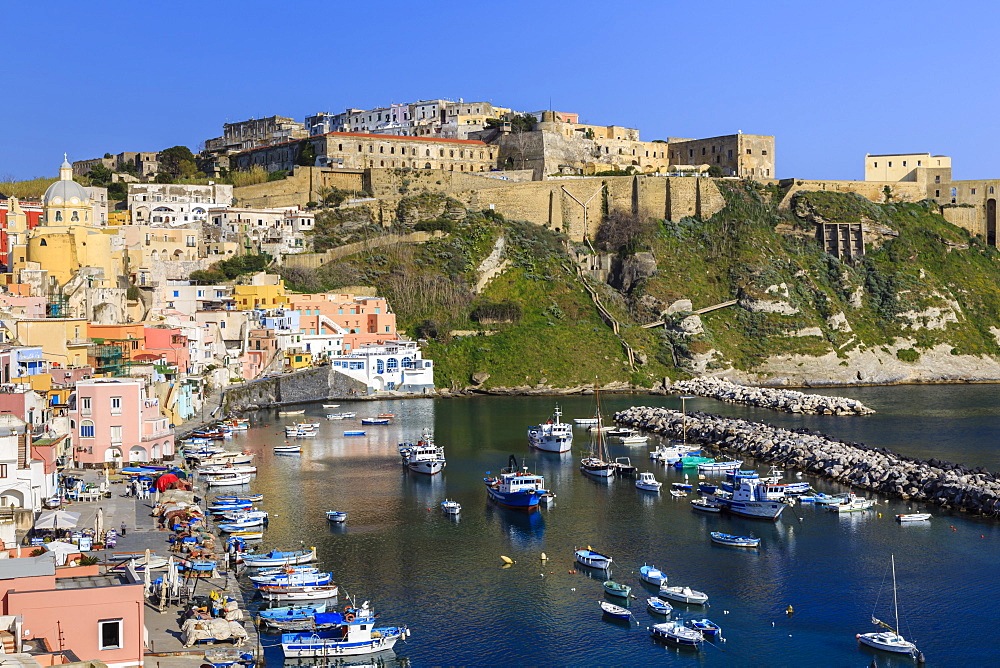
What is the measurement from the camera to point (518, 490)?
33344mm

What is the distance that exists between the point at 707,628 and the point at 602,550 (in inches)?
247

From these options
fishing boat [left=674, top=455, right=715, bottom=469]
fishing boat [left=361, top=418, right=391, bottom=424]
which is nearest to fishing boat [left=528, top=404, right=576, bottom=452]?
fishing boat [left=674, top=455, right=715, bottom=469]

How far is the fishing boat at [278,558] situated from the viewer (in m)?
26.4

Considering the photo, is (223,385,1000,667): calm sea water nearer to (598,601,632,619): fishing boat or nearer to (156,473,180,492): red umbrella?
(598,601,632,619): fishing boat

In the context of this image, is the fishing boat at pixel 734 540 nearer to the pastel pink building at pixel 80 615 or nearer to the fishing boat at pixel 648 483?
the fishing boat at pixel 648 483

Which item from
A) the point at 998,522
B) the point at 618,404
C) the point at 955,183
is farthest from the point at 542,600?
the point at 955,183

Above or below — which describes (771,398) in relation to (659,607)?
above

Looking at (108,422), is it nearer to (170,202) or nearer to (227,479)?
(227,479)

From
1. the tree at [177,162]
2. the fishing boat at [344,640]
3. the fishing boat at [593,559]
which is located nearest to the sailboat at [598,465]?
the fishing boat at [593,559]

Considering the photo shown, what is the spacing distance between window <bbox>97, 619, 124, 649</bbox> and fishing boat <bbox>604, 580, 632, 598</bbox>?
477 inches

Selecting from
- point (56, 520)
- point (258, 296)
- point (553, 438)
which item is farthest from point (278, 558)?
point (258, 296)

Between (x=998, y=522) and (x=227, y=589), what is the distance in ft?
72.4

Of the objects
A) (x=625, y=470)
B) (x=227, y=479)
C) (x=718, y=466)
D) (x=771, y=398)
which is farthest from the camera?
(x=771, y=398)

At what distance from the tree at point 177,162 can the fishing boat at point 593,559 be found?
6023 centimetres
